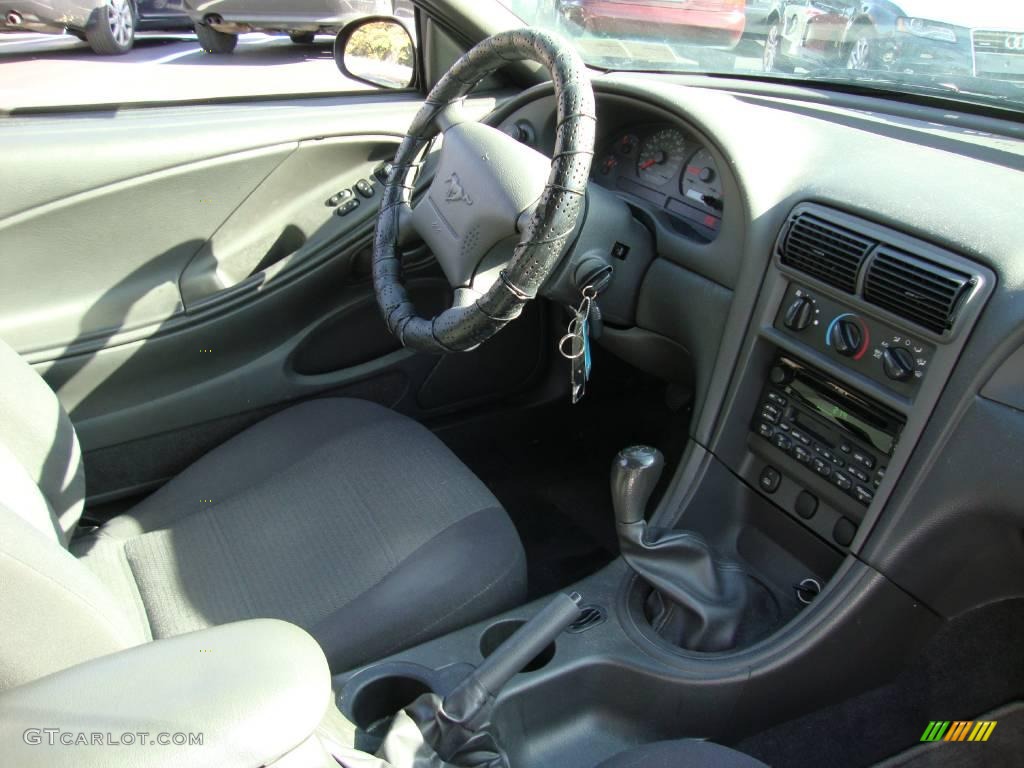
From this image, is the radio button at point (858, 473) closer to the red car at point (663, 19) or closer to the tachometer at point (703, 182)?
the tachometer at point (703, 182)

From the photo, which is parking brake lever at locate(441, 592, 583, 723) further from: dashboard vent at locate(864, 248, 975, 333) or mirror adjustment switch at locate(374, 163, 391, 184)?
mirror adjustment switch at locate(374, 163, 391, 184)

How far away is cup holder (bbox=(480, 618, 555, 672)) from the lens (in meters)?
1.42

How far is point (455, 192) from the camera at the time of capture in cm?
159

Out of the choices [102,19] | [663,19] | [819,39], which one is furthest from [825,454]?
[102,19]

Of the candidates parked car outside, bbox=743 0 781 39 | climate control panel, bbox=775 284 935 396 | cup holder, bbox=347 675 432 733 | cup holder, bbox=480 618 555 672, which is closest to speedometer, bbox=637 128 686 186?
parked car outside, bbox=743 0 781 39

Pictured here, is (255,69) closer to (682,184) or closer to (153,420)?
(153,420)

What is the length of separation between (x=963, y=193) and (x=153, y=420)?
62.9 inches

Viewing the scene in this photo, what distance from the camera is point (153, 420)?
191 cm

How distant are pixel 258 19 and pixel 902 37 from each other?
1772mm

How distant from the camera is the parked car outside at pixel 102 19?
7.55ft

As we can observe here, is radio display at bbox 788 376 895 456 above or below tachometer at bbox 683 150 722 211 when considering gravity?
below

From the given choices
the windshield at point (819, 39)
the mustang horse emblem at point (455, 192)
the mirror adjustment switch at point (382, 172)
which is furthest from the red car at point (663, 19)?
the mustang horse emblem at point (455, 192)

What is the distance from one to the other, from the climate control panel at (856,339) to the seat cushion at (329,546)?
0.60 meters

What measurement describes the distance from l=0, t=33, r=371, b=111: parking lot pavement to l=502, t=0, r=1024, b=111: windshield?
65cm
